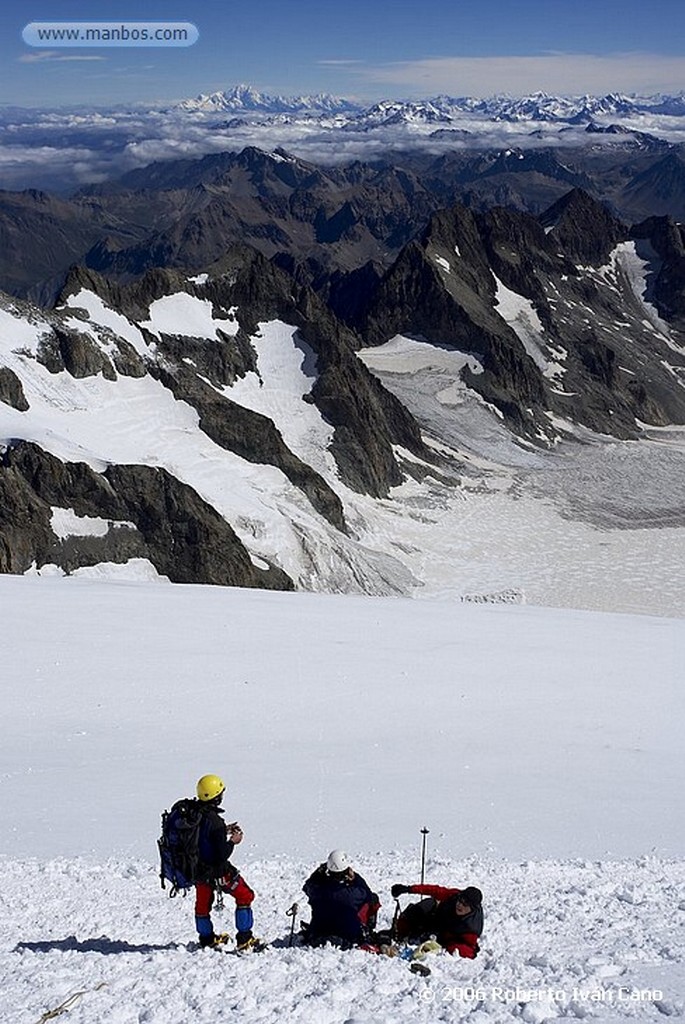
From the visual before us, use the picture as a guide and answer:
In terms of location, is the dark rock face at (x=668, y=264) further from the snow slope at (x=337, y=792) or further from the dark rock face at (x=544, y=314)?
the snow slope at (x=337, y=792)

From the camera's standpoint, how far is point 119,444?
5981cm

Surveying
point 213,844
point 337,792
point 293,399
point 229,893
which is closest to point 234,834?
point 213,844

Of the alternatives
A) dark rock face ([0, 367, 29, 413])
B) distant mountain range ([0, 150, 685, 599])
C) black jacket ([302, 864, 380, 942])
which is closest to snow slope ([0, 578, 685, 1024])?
black jacket ([302, 864, 380, 942])

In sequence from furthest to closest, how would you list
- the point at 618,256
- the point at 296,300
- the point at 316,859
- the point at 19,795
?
the point at 618,256
the point at 296,300
the point at 19,795
the point at 316,859

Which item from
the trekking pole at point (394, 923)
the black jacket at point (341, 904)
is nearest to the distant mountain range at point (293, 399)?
the trekking pole at point (394, 923)

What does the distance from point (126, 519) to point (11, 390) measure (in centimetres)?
1208

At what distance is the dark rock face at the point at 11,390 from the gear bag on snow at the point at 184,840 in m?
50.3

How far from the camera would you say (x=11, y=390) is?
56062 millimetres

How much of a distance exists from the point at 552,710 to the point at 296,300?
78142 millimetres

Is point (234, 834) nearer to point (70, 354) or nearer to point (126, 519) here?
point (126, 519)

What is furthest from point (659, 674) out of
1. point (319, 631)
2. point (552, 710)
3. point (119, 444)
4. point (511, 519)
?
point (511, 519)

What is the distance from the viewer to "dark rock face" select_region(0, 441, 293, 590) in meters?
45.8

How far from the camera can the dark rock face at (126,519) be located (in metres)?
45.8

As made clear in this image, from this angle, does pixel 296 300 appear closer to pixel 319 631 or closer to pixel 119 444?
pixel 119 444
